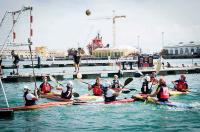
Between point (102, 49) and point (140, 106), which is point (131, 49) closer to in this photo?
point (102, 49)

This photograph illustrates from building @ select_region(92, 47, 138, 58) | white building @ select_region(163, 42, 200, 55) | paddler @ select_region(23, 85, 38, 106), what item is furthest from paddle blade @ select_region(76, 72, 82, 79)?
white building @ select_region(163, 42, 200, 55)

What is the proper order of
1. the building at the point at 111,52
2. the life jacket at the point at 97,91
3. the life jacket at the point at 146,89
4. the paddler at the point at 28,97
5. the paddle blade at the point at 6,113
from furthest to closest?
the building at the point at 111,52, the life jacket at the point at 97,91, the life jacket at the point at 146,89, the paddler at the point at 28,97, the paddle blade at the point at 6,113

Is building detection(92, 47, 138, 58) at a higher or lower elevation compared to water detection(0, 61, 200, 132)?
higher

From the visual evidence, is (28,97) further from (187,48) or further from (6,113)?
(187,48)

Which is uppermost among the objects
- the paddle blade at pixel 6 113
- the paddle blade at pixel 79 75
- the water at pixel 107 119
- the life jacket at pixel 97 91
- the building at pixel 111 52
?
the building at pixel 111 52

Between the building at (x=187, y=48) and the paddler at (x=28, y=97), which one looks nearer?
the paddler at (x=28, y=97)

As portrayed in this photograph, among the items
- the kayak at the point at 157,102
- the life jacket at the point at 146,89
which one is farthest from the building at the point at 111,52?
the kayak at the point at 157,102

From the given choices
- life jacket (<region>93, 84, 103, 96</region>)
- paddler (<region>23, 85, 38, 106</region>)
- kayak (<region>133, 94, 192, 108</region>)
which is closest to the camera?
paddler (<region>23, 85, 38, 106</region>)

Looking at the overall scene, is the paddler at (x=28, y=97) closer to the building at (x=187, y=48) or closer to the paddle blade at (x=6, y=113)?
the paddle blade at (x=6, y=113)

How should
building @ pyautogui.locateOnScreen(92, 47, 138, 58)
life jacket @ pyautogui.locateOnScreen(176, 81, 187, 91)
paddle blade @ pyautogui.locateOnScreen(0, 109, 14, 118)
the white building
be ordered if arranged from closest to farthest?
paddle blade @ pyautogui.locateOnScreen(0, 109, 14, 118) < life jacket @ pyautogui.locateOnScreen(176, 81, 187, 91) < building @ pyautogui.locateOnScreen(92, 47, 138, 58) < the white building

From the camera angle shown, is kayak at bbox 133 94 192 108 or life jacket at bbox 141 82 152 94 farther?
life jacket at bbox 141 82 152 94

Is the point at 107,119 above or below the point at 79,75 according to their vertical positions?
below

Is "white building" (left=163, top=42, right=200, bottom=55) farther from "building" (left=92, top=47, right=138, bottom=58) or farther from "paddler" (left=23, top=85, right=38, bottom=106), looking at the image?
"paddler" (left=23, top=85, right=38, bottom=106)

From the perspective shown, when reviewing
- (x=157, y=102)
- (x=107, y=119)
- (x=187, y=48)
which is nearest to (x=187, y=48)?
(x=187, y=48)
